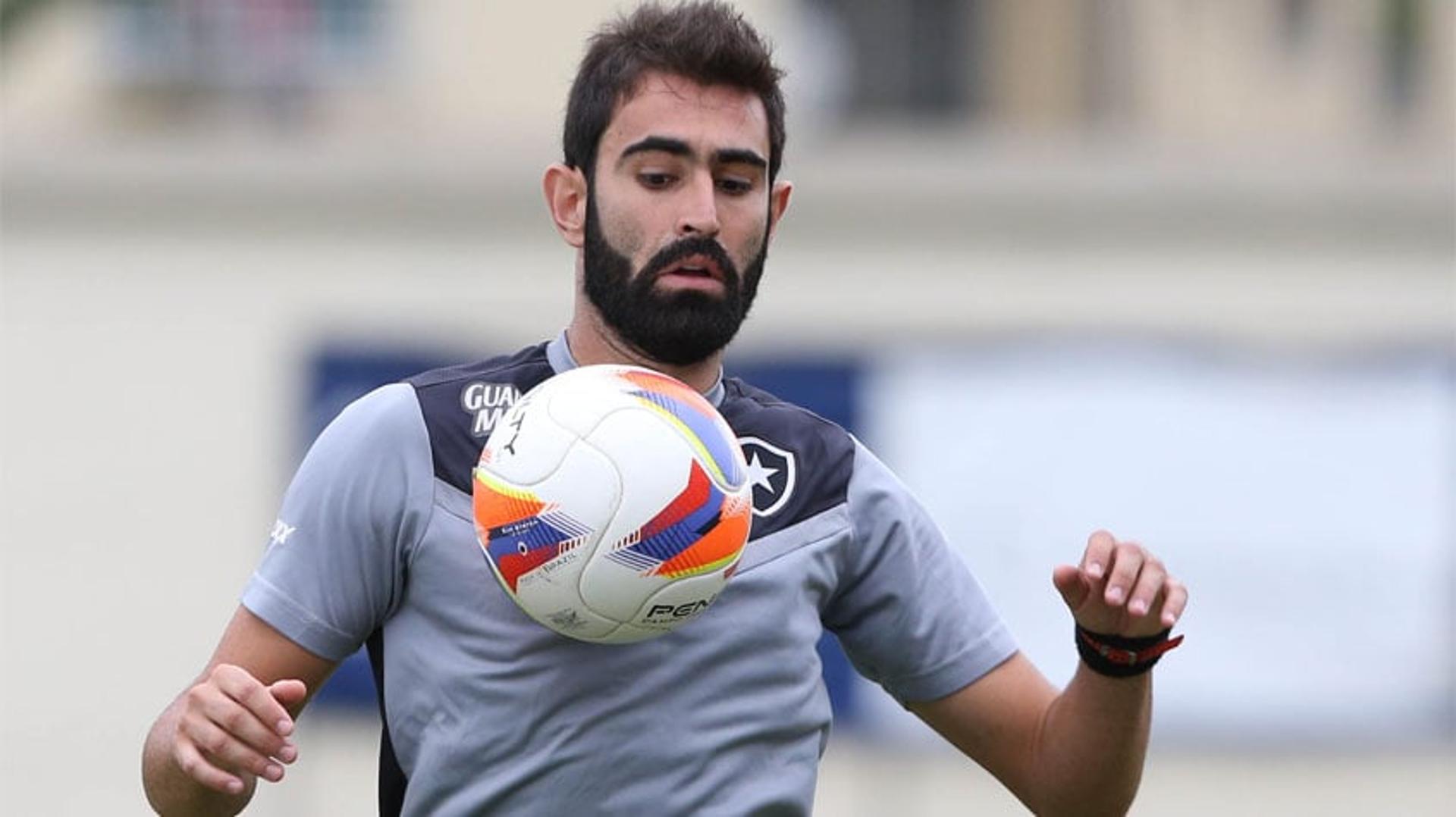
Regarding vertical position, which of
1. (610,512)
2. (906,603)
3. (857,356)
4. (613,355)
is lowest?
(857,356)

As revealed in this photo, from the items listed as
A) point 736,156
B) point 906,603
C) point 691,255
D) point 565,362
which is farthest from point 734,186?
point 906,603

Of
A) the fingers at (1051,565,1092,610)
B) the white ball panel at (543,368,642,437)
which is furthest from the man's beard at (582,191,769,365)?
the fingers at (1051,565,1092,610)

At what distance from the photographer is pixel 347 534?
5.11 meters

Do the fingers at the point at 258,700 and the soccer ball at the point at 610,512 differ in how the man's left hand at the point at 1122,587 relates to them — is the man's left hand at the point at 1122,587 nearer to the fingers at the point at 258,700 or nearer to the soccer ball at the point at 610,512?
the soccer ball at the point at 610,512

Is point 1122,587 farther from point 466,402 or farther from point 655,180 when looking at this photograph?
point 466,402

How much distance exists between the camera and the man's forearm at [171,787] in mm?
4982

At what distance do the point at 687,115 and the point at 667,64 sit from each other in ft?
0.37

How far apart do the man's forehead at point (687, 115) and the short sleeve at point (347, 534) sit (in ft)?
2.07

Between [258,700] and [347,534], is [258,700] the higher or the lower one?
the lower one

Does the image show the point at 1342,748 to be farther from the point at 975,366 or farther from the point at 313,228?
the point at 313,228

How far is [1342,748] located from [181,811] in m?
13.0

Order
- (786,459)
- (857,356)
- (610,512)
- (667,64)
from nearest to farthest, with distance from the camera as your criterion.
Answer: (610,512) → (667,64) → (786,459) → (857,356)

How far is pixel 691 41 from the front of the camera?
17.3 ft

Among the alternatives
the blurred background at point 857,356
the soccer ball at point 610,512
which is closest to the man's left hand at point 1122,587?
the soccer ball at point 610,512
